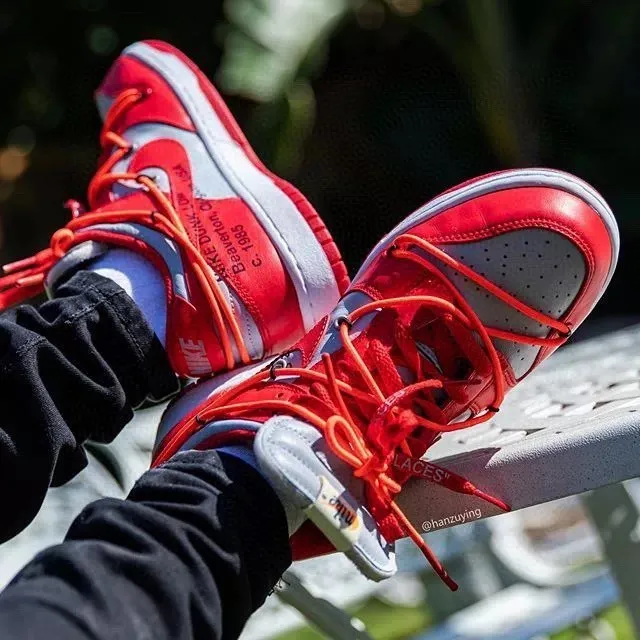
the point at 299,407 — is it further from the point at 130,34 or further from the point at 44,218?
the point at 44,218

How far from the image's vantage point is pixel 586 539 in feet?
5.14

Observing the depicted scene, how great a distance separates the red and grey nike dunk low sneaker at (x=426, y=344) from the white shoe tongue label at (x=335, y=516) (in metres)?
0.01

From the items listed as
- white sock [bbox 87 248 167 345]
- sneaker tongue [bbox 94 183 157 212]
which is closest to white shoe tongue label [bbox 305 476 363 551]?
white sock [bbox 87 248 167 345]

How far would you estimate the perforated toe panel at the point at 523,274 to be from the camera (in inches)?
29.3

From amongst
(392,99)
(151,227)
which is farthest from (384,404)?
(392,99)

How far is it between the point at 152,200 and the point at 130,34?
165 cm

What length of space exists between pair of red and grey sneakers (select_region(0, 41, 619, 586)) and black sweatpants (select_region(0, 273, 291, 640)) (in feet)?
0.12

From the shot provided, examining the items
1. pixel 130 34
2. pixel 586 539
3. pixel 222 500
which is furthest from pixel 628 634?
pixel 130 34

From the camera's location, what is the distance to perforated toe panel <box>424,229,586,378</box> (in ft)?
2.44

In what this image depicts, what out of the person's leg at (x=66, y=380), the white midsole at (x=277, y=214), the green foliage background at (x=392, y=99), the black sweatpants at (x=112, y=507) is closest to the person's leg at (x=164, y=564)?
the black sweatpants at (x=112, y=507)

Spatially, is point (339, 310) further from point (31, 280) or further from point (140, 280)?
point (31, 280)

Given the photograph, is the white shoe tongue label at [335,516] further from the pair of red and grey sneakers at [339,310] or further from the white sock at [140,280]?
the white sock at [140,280]

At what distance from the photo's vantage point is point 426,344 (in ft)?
2.56

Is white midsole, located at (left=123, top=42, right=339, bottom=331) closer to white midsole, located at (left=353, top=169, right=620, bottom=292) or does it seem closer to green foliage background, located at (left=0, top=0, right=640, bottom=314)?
white midsole, located at (left=353, top=169, right=620, bottom=292)
